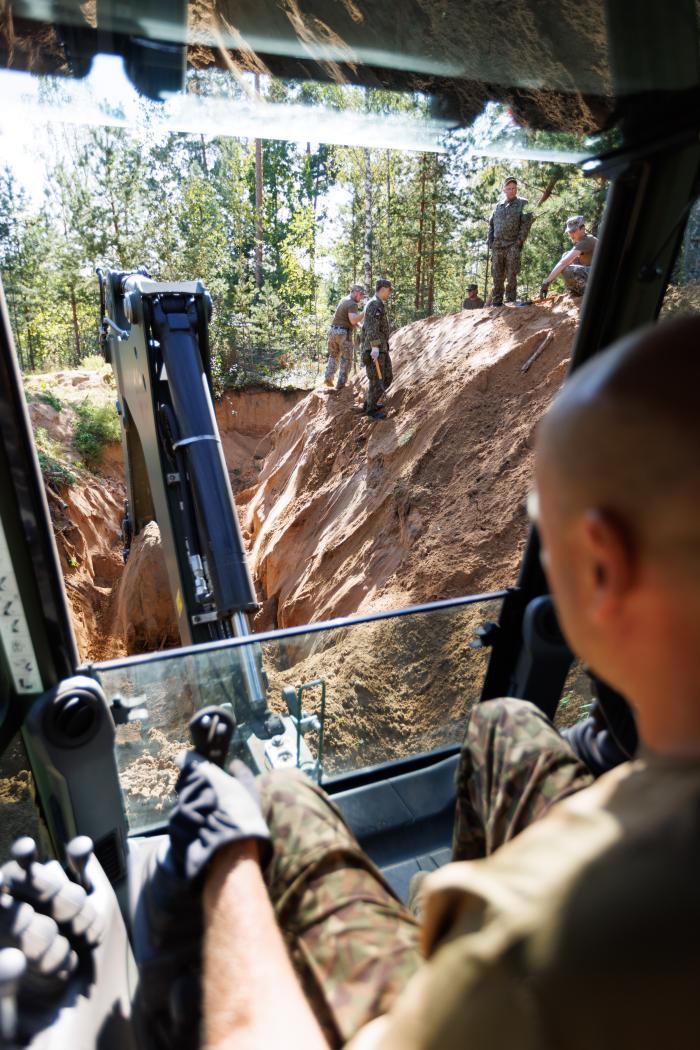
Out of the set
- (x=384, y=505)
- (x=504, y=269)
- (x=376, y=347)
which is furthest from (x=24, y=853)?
(x=504, y=269)

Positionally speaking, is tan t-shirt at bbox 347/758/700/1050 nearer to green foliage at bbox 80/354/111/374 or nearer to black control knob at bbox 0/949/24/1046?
black control knob at bbox 0/949/24/1046

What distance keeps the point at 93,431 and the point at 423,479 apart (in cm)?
804

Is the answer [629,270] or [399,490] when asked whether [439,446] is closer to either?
[399,490]

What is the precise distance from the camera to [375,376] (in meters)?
10.2

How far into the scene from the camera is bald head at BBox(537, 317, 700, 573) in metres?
0.56

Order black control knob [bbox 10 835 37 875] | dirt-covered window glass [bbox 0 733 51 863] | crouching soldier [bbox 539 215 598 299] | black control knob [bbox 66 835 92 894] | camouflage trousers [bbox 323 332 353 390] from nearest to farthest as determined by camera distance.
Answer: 1. black control knob [bbox 10 835 37 875]
2. black control knob [bbox 66 835 92 894]
3. dirt-covered window glass [bbox 0 733 51 863]
4. crouching soldier [bbox 539 215 598 299]
5. camouflage trousers [bbox 323 332 353 390]

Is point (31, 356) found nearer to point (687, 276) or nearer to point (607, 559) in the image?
point (687, 276)

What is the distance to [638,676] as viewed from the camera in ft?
1.98

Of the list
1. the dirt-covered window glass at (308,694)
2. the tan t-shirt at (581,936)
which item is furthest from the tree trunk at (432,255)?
the tan t-shirt at (581,936)

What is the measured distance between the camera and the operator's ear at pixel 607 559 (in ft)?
1.89

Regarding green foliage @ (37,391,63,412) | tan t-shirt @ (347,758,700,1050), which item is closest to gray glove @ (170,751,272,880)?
tan t-shirt @ (347,758,700,1050)

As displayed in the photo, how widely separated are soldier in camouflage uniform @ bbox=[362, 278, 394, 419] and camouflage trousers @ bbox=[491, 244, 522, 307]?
148 cm

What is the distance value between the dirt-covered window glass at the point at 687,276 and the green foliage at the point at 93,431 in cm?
1258

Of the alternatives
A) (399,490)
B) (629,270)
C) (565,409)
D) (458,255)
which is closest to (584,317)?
(629,270)
